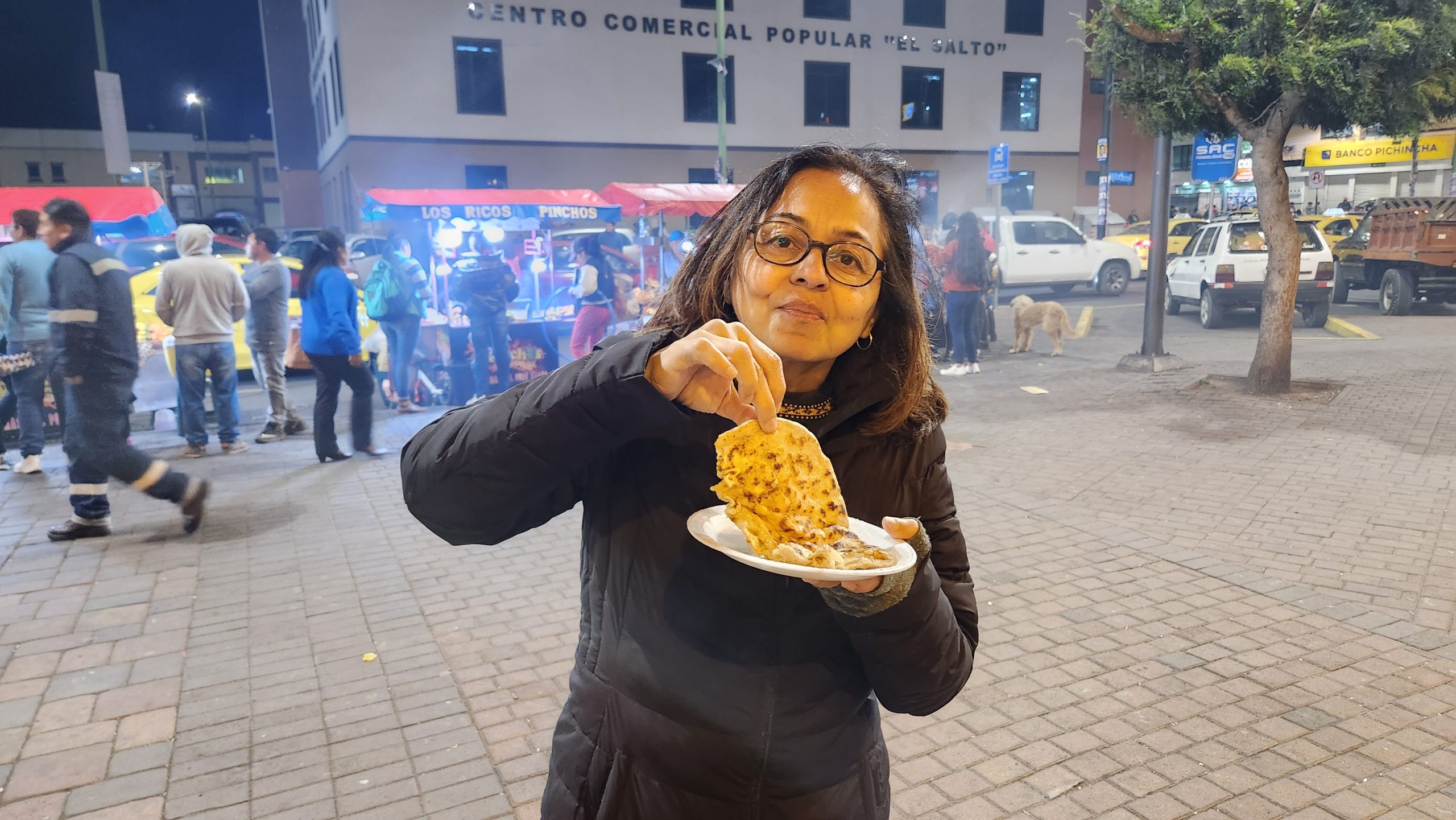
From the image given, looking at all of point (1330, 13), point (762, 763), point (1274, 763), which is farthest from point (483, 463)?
point (1330, 13)

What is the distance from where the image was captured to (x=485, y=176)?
27469 millimetres

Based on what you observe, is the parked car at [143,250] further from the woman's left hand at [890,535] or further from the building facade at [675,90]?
the woman's left hand at [890,535]

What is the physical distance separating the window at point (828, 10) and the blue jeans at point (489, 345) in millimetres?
23539

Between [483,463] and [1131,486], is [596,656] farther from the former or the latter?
[1131,486]

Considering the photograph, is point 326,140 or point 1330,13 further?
point 326,140

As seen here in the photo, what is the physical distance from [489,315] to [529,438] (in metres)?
9.28

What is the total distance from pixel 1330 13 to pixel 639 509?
399 inches

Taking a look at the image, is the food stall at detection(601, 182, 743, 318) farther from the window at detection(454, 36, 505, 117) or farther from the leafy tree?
the window at detection(454, 36, 505, 117)

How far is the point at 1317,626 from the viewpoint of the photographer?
4566 mm

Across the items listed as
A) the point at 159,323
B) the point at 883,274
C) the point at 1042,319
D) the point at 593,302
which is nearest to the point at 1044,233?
the point at 1042,319

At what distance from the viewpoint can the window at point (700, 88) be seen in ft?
95.5

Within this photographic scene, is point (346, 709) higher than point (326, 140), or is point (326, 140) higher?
point (326, 140)

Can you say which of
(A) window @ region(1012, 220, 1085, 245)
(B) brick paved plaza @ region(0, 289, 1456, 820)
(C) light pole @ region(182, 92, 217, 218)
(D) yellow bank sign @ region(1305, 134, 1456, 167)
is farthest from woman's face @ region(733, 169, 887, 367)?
(C) light pole @ region(182, 92, 217, 218)

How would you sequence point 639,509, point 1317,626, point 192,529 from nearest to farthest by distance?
point 639,509, point 1317,626, point 192,529
